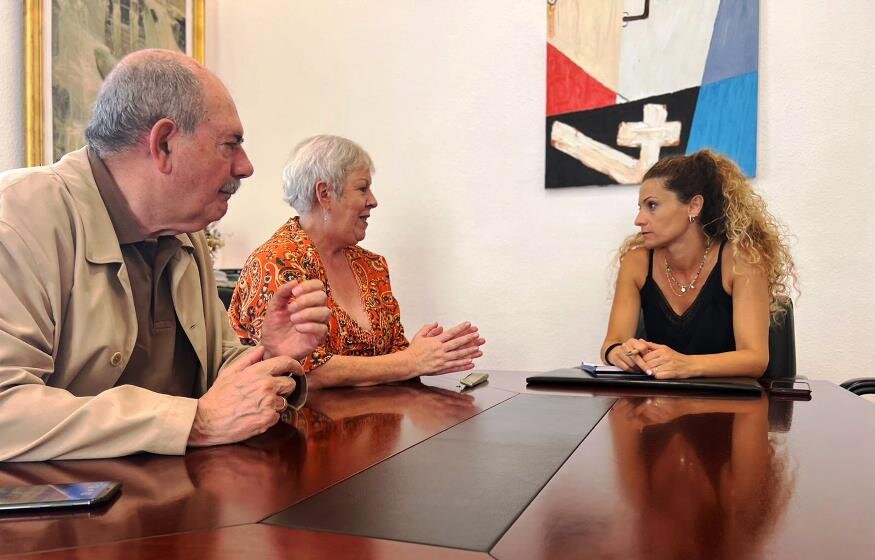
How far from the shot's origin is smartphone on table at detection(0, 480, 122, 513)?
0.73 m

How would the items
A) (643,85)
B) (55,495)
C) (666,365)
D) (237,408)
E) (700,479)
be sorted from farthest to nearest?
(643,85) → (666,365) → (237,408) → (700,479) → (55,495)

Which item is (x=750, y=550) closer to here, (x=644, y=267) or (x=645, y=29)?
(x=644, y=267)

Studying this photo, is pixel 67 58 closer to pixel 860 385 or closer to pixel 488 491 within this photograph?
pixel 488 491

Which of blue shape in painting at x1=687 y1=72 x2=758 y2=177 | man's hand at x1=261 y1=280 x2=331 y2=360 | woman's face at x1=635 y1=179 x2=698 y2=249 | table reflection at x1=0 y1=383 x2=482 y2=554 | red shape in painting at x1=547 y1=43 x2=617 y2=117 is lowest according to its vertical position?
table reflection at x1=0 y1=383 x2=482 y2=554

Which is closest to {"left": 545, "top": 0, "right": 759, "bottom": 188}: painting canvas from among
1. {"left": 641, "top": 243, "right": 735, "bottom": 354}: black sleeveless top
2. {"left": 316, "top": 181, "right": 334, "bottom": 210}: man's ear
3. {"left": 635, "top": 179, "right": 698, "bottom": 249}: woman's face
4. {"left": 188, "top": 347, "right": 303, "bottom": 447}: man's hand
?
{"left": 635, "top": 179, "right": 698, "bottom": 249}: woman's face

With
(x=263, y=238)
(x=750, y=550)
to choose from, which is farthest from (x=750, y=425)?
(x=263, y=238)

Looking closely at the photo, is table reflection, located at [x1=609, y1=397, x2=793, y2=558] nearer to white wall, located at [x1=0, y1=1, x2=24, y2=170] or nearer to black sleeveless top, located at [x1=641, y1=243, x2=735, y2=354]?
black sleeveless top, located at [x1=641, y1=243, x2=735, y2=354]

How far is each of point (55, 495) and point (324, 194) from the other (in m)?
1.79

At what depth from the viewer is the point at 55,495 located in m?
0.76

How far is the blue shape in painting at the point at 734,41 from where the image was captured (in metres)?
2.91

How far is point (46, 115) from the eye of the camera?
8.59 ft

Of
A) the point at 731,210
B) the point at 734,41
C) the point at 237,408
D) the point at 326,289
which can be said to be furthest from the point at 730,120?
the point at 237,408

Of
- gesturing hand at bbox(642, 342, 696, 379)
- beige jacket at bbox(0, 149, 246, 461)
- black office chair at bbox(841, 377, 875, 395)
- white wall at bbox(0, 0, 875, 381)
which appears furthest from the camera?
white wall at bbox(0, 0, 875, 381)

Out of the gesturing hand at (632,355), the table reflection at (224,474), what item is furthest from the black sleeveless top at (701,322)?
the table reflection at (224,474)
